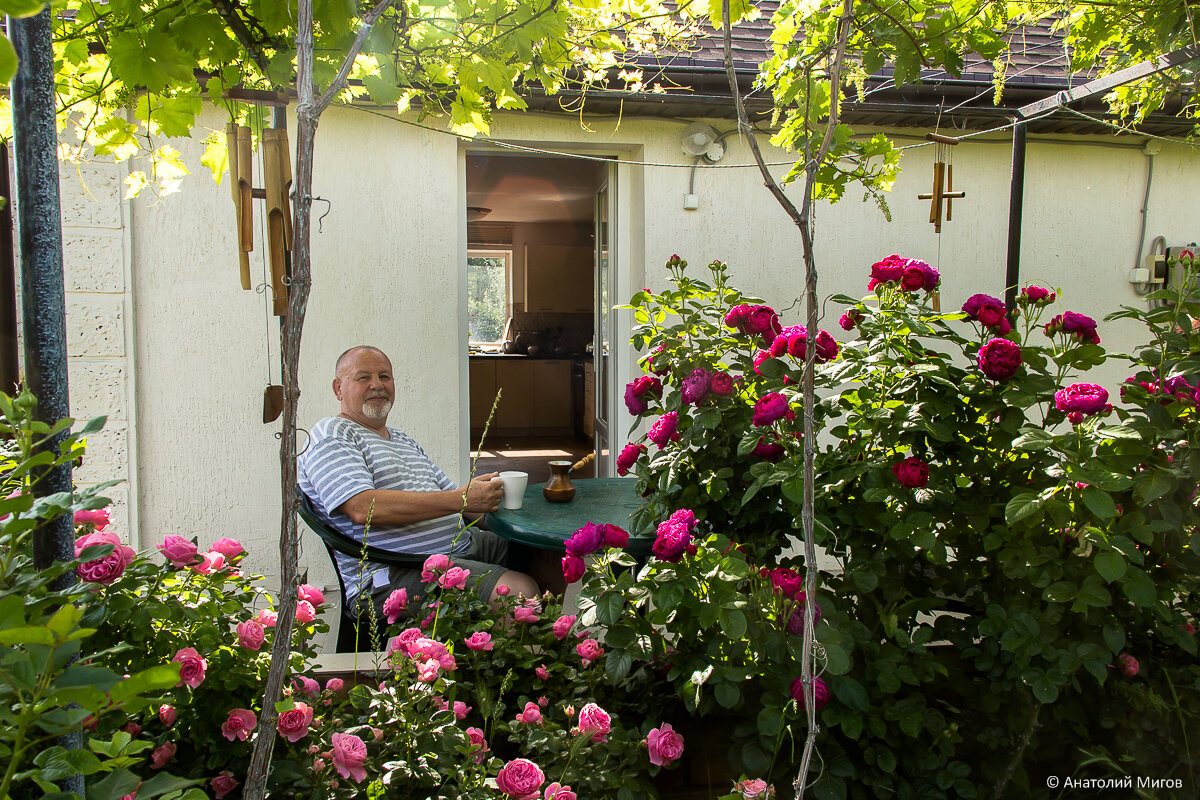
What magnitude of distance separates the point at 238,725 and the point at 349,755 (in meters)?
0.18

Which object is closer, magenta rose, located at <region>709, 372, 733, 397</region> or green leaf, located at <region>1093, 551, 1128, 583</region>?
green leaf, located at <region>1093, 551, 1128, 583</region>

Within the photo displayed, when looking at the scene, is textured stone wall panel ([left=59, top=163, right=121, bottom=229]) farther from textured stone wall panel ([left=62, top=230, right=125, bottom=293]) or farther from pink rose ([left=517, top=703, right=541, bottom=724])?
pink rose ([left=517, top=703, right=541, bottom=724])

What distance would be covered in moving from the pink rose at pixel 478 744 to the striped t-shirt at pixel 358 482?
3.42 feet

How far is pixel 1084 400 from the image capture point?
1.43 meters

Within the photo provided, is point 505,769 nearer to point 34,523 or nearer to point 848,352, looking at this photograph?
point 34,523

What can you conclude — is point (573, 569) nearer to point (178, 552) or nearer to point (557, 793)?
point (557, 793)

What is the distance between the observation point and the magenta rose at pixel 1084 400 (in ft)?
4.69

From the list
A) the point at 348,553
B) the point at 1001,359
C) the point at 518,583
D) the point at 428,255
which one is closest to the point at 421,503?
the point at 348,553

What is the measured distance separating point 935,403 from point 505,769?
98 cm

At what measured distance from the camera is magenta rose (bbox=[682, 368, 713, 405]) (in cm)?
172

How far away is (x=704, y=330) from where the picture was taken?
1881 mm

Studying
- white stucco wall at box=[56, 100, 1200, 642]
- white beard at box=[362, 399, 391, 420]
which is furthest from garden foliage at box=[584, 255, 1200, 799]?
white stucco wall at box=[56, 100, 1200, 642]

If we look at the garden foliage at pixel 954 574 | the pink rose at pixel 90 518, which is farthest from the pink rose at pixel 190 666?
the garden foliage at pixel 954 574

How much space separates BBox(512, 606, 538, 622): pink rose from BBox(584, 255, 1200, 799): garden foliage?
262 mm
